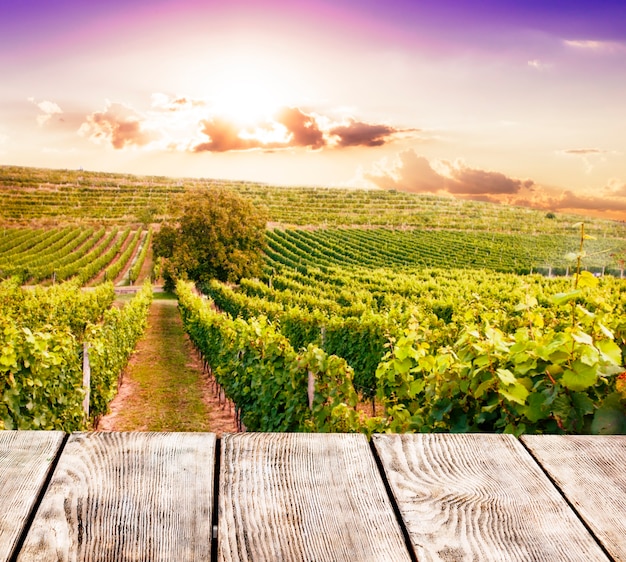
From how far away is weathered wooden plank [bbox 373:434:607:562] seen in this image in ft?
2.95

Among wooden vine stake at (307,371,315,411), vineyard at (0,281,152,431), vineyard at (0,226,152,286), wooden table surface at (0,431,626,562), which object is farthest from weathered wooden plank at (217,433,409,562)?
vineyard at (0,226,152,286)

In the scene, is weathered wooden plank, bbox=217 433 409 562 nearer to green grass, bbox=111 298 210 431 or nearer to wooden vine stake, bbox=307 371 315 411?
wooden vine stake, bbox=307 371 315 411

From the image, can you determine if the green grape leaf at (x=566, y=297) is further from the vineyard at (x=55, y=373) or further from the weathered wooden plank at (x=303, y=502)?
the vineyard at (x=55, y=373)

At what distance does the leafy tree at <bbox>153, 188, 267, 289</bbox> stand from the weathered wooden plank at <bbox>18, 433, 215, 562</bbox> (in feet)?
120

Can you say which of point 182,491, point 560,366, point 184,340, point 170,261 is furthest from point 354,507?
point 170,261

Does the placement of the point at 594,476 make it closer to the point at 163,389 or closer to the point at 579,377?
the point at 579,377

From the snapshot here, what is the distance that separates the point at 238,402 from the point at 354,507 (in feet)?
25.5

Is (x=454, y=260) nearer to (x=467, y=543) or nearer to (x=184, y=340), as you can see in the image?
(x=184, y=340)

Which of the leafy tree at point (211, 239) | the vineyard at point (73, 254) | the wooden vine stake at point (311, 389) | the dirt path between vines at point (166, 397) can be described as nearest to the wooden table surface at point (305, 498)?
the wooden vine stake at point (311, 389)

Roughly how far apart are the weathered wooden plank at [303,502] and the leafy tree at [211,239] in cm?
3657

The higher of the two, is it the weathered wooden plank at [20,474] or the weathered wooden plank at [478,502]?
the weathered wooden plank at [20,474]

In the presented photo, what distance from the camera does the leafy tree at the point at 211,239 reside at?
3822cm

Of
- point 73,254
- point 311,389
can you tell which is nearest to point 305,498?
point 311,389

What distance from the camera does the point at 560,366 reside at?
2201mm
